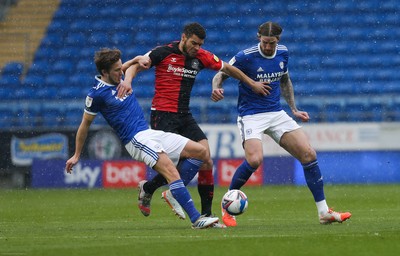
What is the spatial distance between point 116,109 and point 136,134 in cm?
34

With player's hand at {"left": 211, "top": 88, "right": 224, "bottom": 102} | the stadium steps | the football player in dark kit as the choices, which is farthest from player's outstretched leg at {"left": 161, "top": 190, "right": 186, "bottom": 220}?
the stadium steps

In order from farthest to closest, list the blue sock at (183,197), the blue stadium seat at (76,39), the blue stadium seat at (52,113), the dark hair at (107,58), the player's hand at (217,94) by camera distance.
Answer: the blue stadium seat at (76,39) < the blue stadium seat at (52,113) < the player's hand at (217,94) < the dark hair at (107,58) < the blue sock at (183,197)

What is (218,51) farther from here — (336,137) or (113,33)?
(336,137)

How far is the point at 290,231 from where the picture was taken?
952cm

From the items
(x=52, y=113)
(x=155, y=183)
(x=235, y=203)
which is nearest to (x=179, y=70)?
(x=155, y=183)

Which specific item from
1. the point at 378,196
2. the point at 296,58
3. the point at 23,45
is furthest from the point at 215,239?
the point at 23,45

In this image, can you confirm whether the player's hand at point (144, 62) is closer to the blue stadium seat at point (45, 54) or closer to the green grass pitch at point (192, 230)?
the green grass pitch at point (192, 230)

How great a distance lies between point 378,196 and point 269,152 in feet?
14.6

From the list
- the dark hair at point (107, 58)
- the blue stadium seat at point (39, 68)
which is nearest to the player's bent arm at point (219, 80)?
the dark hair at point (107, 58)

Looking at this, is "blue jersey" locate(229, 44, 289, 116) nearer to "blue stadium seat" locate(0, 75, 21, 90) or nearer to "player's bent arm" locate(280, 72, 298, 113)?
"player's bent arm" locate(280, 72, 298, 113)

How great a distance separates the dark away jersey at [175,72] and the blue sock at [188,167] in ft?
2.12

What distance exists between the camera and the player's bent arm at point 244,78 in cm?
1059

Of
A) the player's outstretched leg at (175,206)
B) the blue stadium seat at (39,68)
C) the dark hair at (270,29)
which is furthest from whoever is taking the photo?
the blue stadium seat at (39,68)

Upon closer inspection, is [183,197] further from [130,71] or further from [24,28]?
[24,28]
